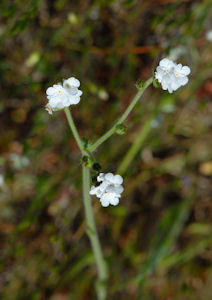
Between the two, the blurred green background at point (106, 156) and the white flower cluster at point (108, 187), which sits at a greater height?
the blurred green background at point (106, 156)

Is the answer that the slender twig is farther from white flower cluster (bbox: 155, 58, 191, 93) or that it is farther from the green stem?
the green stem

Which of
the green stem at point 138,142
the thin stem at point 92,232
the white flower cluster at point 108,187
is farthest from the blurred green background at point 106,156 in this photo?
the white flower cluster at point 108,187

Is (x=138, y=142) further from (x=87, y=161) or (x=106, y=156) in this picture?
(x=87, y=161)

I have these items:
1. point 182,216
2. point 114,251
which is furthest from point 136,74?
point 114,251

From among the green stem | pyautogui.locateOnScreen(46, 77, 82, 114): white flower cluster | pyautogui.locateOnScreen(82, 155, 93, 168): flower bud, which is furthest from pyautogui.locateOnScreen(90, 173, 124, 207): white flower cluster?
the green stem

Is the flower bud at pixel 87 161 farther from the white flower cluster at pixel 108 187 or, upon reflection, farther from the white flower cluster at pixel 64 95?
the white flower cluster at pixel 64 95

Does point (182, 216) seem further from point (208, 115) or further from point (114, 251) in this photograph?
point (208, 115)
